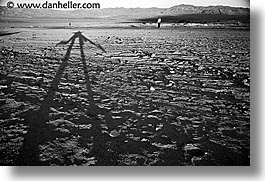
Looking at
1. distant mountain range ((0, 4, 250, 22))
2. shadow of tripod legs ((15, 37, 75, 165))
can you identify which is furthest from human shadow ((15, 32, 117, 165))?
distant mountain range ((0, 4, 250, 22))

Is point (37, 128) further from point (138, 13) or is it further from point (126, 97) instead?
point (138, 13)

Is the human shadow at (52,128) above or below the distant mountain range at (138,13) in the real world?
below

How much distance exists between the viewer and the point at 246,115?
5.39 feet

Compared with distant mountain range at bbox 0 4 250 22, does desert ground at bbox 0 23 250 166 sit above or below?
below

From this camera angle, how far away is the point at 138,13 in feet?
5.93

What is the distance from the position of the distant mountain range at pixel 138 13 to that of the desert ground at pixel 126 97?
10 cm

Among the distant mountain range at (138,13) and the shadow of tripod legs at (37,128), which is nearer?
the shadow of tripod legs at (37,128)

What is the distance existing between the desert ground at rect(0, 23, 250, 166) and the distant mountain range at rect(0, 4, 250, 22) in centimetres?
10

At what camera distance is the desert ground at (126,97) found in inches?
59.9

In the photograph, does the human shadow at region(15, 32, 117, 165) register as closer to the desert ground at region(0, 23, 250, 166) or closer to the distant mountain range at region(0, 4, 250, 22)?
the desert ground at region(0, 23, 250, 166)

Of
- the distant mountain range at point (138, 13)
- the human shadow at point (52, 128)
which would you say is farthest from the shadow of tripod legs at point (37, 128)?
the distant mountain range at point (138, 13)

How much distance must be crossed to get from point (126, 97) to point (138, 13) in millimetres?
573

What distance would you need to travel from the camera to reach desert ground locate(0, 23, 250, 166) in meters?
1.52

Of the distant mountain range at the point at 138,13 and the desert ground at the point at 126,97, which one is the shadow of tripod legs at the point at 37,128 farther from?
the distant mountain range at the point at 138,13
